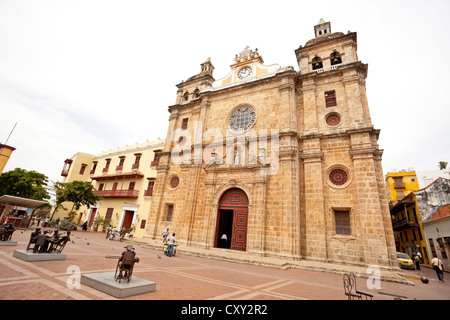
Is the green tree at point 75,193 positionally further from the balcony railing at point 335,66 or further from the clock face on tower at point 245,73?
the balcony railing at point 335,66

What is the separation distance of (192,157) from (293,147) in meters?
8.65

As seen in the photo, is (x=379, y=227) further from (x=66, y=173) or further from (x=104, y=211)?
(x=66, y=173)

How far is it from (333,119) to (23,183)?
33427 millimetres

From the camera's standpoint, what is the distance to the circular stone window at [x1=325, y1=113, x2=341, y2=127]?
49.4 ft

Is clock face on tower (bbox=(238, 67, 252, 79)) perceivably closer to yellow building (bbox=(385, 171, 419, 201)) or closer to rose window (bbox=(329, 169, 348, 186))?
rose window (bbox=(329, 169, 348, 186))

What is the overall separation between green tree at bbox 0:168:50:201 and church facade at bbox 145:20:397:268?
18.5 m

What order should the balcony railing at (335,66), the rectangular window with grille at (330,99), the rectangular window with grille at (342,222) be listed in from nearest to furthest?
the rectangular window with grille at (342,222), the rectangular window with grille at (330,99), the balcony railing at (335,66)

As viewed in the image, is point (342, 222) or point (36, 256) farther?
point (342, 222)

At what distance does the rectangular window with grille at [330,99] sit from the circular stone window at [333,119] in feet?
2.78

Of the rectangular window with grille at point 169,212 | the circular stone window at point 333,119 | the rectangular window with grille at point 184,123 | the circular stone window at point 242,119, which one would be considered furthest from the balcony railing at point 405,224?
the rectangular window with grille at point 184,123

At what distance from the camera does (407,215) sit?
Answer: 2617 centimetres

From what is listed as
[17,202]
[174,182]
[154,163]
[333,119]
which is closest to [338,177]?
[333,119]

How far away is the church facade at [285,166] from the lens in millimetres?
12547

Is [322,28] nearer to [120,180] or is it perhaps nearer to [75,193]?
[120,180]
